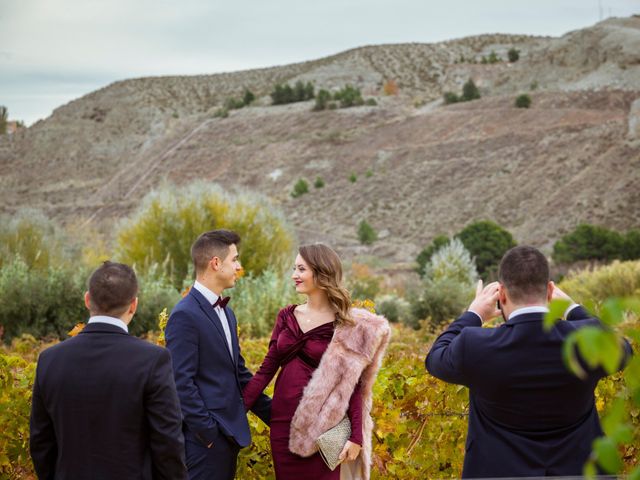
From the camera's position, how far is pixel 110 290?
2916 mm

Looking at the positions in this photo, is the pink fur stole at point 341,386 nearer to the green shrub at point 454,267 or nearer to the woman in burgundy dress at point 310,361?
the woman in burgundy dress at point 310,361

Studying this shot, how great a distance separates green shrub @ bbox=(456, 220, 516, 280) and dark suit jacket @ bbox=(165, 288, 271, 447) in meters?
23.9

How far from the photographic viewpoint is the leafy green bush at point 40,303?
12086 mm

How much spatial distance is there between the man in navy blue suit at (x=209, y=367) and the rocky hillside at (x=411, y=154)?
3379cm

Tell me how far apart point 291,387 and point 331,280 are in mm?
538

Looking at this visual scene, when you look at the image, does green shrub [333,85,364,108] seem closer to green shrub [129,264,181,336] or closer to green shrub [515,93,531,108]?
green shrub [515,93,531,108]

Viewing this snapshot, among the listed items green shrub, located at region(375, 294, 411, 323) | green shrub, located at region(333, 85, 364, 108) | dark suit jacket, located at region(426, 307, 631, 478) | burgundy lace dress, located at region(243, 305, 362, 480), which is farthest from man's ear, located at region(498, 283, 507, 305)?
green shrub, located at region(333, 85, 364, 108)

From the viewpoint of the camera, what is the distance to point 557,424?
2.79m

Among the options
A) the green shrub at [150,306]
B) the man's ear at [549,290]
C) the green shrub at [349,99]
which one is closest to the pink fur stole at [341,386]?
the man's ear at [549,290]

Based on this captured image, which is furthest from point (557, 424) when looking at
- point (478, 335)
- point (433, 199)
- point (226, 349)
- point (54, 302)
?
point (433, 199)

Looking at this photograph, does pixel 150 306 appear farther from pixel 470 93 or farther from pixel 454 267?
pixel 470 93

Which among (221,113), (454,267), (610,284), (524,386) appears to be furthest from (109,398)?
(221,113)

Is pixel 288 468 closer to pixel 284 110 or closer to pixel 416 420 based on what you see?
pixel 416 420

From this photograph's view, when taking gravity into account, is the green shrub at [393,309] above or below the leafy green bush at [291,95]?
below
